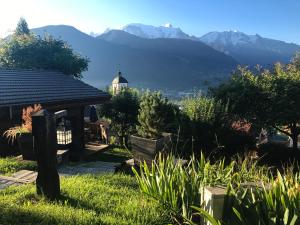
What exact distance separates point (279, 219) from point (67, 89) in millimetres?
12941

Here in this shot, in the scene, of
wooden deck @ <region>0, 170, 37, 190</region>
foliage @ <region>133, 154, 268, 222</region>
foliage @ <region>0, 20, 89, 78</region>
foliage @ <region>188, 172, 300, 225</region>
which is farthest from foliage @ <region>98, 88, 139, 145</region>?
foliage @ <region>188, 172, 300, 225</region>

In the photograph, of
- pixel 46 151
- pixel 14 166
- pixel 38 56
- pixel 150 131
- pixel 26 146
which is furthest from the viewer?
pixel 38 56

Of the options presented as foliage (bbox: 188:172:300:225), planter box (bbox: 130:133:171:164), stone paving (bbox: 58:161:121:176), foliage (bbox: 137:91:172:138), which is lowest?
stone paving (bbox: 58:161:121:176)

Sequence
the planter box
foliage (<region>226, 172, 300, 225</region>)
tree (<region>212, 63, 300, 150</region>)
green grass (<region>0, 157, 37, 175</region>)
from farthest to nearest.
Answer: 1. tree (<region>212, 63, 300, 150</region>)
2. green grass (<region>0, 157, 37, 175</region>)
3. the planter box
4. foliage (<region>226, 172, 300, 225</region>)

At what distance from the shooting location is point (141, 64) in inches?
7702

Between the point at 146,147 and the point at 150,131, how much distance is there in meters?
0.63

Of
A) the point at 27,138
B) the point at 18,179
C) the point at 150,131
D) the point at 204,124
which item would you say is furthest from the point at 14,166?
the point at 204,124

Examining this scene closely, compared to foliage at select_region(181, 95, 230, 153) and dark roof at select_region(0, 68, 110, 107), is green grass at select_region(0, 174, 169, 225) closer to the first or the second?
foliage at select_region(181, 95, 230, 153)

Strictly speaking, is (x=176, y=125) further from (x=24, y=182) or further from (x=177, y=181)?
(x=177, y=181)

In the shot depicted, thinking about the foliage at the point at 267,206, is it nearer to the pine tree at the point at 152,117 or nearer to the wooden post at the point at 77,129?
the pine tree at the point at 152,117

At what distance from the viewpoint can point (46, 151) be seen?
4672 mm

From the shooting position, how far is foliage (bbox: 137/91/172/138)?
24.5 ft

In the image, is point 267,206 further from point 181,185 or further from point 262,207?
point 181,185

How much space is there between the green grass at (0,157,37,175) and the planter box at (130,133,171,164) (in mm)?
2983
